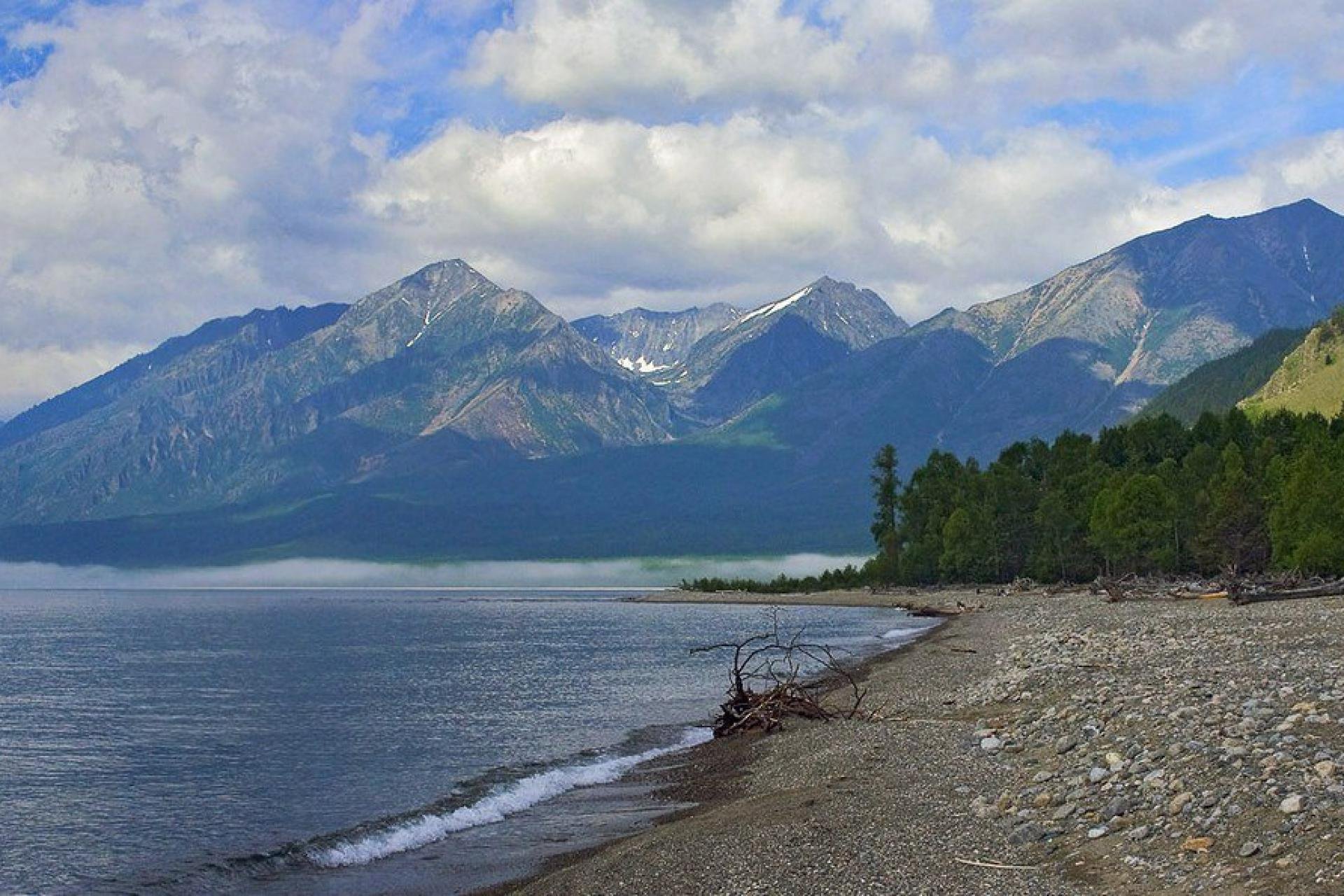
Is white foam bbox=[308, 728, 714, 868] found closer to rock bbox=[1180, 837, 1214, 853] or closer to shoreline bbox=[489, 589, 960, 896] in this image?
shoreline bbox=[489, 589, 960, 896]

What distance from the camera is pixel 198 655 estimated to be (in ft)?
371

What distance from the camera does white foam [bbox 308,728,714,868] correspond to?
111ft

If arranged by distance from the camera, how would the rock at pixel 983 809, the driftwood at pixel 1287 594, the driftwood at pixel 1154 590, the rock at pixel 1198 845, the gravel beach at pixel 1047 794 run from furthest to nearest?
the driftwood at pixel 1154 590
the driftwood at pixel 1287 594
the rock at pixel 983 809
the gravel beach at pixel 1047 794
the rock at pixel 1198 845

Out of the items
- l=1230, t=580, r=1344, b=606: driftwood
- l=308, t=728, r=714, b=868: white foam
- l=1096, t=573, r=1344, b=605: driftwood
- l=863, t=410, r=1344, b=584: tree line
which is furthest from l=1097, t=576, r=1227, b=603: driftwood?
l=308, t=728, r=714, b=868: white foam

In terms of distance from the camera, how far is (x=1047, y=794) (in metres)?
26.8

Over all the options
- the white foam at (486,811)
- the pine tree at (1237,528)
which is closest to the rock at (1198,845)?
the white foam at (486,811)

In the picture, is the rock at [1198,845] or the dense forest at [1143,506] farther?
the dense forest at [1143,506]

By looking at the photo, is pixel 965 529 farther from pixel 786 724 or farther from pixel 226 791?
pixel 226 791

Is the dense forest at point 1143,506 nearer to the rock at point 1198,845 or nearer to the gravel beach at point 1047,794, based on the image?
the gravel beach at point 1047,794

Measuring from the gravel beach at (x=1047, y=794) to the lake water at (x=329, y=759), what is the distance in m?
5.42

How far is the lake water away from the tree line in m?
37.8

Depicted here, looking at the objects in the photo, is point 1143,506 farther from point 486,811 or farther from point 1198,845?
point 1198,845

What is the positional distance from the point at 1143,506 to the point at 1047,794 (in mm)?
115497

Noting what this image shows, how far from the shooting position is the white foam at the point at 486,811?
33.7m
